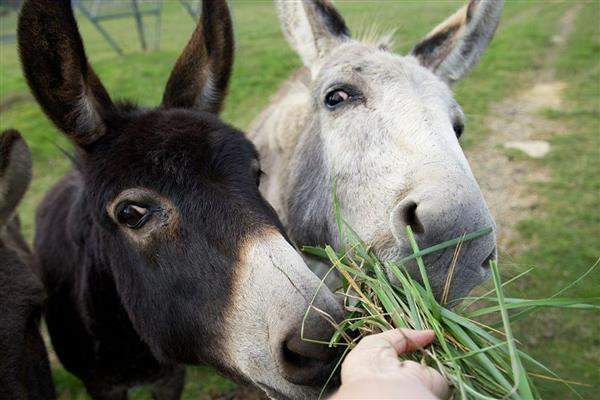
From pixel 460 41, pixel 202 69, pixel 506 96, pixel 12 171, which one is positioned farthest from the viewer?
pixel 506 96

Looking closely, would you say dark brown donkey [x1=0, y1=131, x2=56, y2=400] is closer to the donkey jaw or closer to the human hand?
the donkey jaw

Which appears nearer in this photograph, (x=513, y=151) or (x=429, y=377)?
(x=429, y=377)

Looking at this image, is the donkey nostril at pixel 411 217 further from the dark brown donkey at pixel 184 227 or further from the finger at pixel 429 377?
the finger at pixel 429 377

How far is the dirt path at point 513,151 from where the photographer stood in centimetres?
691

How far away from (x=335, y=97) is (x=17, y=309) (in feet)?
6.50

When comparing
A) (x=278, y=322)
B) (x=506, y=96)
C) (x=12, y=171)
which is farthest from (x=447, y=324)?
(x=506, y=96)

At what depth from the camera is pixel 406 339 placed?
1555 millimetres

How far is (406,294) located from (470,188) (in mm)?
574

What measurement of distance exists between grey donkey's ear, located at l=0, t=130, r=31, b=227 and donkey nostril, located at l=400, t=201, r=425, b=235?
1.88m

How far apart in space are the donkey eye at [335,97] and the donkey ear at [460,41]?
73 cm

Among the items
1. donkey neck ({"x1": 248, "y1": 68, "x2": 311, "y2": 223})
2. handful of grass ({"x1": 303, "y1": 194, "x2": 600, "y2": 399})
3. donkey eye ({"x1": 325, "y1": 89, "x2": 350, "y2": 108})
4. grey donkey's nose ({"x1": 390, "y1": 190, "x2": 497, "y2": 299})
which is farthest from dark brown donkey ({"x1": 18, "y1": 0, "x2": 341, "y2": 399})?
donkey neck ({"x1": 248, "y1": 68, "x2": 311, "y2": 223})

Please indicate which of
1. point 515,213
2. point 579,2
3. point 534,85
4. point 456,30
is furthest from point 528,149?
point 579,2

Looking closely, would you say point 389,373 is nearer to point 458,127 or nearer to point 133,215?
point 133,215

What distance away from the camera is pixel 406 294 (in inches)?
74.1
